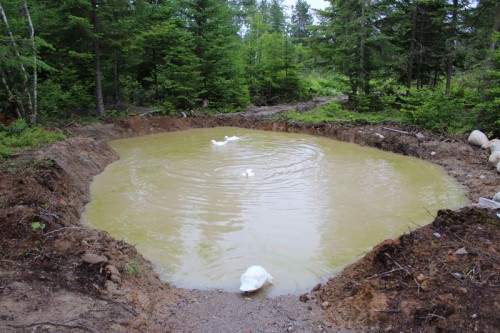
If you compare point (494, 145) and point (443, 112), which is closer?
point (494, 145)

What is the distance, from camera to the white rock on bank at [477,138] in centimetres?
1070

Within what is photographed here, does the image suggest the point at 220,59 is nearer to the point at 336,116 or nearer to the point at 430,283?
the point at 336,116

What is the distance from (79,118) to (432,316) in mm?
15666

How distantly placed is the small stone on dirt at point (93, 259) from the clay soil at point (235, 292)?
22 mm

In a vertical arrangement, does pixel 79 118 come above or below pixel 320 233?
above

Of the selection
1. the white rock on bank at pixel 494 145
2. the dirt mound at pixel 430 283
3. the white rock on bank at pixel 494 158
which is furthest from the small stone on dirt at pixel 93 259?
the white rock on bank at pixel 494 145

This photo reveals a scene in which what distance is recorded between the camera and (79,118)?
604 inches

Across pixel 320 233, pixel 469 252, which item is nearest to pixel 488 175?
pixel 320 233

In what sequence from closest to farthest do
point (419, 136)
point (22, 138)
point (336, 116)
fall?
point (22, 138) < point (419, 136) < point (336, 116)

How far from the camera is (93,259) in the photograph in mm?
4168

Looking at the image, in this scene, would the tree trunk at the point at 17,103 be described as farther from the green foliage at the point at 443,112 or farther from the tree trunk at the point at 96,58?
the green foliage at the point at 443,112

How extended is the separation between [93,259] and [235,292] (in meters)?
1.80

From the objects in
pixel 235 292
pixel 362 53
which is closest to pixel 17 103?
pixel 235 292

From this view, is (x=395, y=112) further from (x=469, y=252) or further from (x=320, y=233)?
(x=469, y=252)
